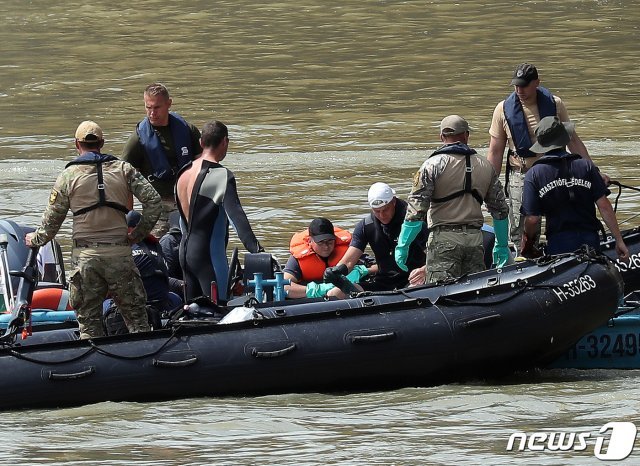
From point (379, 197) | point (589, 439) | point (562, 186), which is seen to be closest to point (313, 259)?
point (379, 197)

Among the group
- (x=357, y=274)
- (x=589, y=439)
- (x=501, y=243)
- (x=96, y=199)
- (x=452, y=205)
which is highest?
(x=96, y=199)

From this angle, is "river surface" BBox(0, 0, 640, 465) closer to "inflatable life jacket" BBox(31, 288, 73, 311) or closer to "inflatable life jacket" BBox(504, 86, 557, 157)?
"inflatable life jacket" BBox(31, 288, 73, 311)

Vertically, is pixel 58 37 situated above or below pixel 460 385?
above

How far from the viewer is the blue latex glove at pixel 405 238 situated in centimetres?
838

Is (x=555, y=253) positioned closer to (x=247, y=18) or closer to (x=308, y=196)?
(x=308, y=196)

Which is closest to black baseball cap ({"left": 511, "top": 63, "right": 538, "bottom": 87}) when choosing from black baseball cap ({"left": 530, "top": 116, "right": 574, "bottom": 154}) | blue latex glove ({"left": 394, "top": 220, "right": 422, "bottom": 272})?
black baseball cap ({"left": 530, "top": 116, "right": 574, "bottom": 154})

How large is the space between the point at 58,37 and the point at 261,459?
20223 mm

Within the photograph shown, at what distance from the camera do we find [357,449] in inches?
263

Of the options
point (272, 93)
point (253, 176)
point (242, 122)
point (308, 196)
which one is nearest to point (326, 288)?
point (308, 196)

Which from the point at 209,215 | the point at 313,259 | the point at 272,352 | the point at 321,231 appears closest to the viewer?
the point at 272,352

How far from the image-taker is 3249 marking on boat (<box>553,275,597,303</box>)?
8164mm

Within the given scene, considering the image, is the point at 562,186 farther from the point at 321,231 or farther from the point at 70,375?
the point at 70,375

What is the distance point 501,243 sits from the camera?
342 inches

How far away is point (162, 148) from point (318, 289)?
1.50 m
